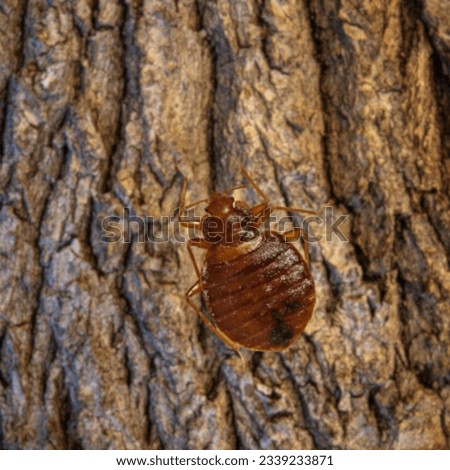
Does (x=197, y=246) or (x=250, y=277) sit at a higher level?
(x=197, y=246)

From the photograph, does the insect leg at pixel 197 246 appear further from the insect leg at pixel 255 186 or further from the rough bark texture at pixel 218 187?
the insect leg at pixel 255 186

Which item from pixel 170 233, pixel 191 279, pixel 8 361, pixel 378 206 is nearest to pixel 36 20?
pixel 170 233

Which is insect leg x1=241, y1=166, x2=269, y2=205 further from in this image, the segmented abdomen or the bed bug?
the segmented abdomen

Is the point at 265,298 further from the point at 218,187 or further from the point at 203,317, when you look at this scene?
the point at 218,187

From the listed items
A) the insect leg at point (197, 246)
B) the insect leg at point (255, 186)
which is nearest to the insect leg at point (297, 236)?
the insect leg at point (255, 186)

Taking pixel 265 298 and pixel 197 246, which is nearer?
pixel 265 298

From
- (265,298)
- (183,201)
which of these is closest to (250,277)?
(265,298)

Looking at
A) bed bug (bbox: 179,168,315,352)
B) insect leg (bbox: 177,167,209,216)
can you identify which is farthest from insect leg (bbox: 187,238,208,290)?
insect leg (bbox: 177,167,209,216)

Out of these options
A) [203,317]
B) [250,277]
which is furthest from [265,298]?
[203,317]

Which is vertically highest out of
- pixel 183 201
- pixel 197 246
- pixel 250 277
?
pixel 183 201
